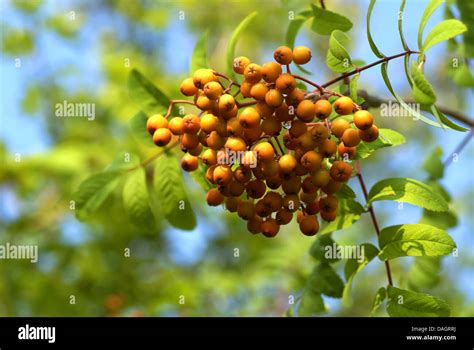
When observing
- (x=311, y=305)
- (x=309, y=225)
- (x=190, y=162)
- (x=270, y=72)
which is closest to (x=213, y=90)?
(x=270, y=72)

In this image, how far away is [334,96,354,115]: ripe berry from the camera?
1628 mm

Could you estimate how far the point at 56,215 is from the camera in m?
5.10

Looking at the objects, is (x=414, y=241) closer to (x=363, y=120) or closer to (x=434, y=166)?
(x=363, y=120)

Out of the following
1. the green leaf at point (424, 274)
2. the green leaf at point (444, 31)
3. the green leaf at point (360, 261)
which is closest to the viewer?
the green leaf at point (444, 31)

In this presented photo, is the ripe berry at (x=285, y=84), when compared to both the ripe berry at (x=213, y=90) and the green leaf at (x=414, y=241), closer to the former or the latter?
the ripe berry at (x=213, y=90)

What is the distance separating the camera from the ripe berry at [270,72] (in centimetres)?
160

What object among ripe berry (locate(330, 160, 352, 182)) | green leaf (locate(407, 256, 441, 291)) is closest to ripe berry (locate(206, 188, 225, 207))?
ripe berry (locate(330, 160, 352, 182))

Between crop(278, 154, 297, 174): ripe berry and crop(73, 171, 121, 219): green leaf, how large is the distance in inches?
35.3

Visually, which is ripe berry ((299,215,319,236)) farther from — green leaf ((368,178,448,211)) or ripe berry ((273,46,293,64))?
ripe berry ((273,46,293,64))

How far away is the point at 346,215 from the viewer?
1998 millimetres

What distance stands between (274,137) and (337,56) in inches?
11.9

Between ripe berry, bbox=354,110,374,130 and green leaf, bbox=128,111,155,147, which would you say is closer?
ripe berry, bbox=354,110,374,130

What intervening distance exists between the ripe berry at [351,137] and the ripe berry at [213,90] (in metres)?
0.37

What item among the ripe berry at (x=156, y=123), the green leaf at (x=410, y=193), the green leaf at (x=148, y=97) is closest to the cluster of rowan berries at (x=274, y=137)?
the ripe berry at (x=156, y=123)
